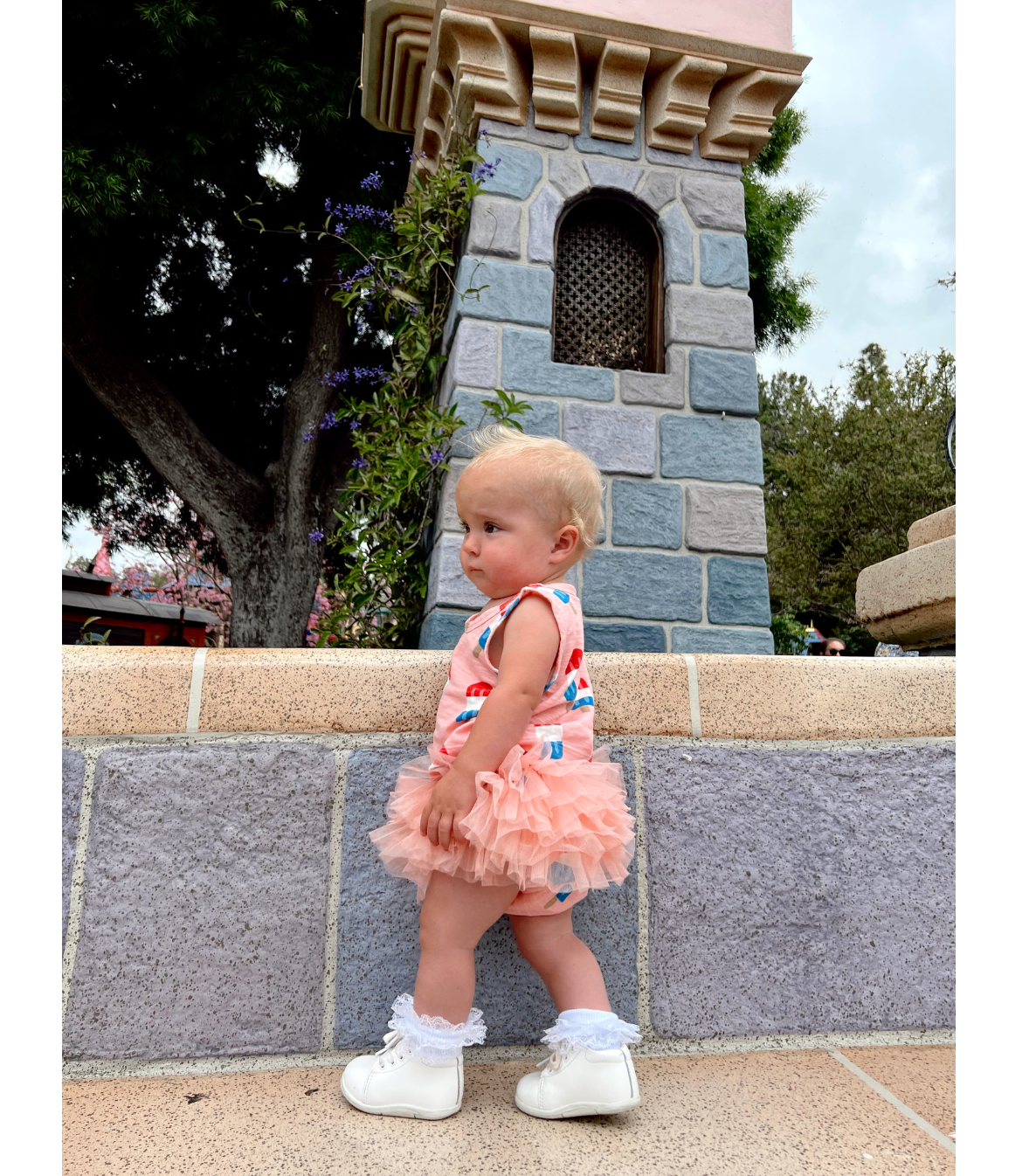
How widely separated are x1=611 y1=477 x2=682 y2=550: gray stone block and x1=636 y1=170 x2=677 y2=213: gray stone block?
1.18 metres

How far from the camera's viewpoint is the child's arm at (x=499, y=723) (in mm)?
1244

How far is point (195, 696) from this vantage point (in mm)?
1494

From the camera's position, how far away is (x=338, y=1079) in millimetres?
1376

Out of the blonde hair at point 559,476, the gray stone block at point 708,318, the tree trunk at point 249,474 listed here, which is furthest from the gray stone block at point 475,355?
the tree trunk at point 249,474

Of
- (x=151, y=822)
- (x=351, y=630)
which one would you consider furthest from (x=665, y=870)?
(x=351, y=630)

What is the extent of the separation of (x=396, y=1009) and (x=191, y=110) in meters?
6.10

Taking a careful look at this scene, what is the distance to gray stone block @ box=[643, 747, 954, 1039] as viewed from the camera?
1544 mm

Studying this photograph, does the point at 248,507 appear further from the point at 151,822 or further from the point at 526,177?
the point at 151,822

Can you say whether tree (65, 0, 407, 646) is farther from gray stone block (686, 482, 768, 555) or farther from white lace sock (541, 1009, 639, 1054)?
white lace sock (541, 1009, 639, 1054)

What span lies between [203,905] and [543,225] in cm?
276

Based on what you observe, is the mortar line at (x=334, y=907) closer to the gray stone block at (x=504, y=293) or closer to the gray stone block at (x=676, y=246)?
the gray stone block at (x=504, y=293)

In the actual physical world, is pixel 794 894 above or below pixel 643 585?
below

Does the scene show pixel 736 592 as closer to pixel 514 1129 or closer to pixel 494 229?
pixel 494 229

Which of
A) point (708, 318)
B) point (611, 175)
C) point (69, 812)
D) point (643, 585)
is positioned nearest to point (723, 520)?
point (643, 585)
